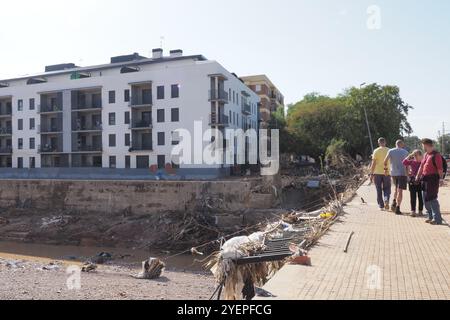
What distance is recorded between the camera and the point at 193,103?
39.9 m

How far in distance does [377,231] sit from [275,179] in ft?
72.0

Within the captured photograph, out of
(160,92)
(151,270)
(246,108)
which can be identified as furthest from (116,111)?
(151,270)

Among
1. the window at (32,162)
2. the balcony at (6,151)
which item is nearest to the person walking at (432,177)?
the window at (32,162)

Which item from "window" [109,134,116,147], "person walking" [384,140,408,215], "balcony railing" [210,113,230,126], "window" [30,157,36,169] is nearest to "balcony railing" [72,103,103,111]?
"window" [109,134,116,147]

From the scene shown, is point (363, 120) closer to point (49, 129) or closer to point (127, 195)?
point (127, 195)

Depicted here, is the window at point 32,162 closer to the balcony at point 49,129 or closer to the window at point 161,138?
the balcony at point 49,129

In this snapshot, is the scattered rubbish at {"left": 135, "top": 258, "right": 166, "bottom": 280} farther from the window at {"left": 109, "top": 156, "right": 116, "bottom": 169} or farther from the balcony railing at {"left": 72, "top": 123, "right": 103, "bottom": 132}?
the balcony railing at {"left": 72, "top": 123, "right": 103, "bottom": 132}

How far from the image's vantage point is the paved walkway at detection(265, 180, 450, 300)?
416 cm

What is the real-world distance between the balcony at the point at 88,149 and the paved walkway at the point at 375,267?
39480 millimetres

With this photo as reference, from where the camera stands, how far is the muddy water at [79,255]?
699 inches

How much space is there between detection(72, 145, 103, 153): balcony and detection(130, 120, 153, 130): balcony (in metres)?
4.95

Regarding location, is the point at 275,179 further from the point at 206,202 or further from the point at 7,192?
the point at 7,192
